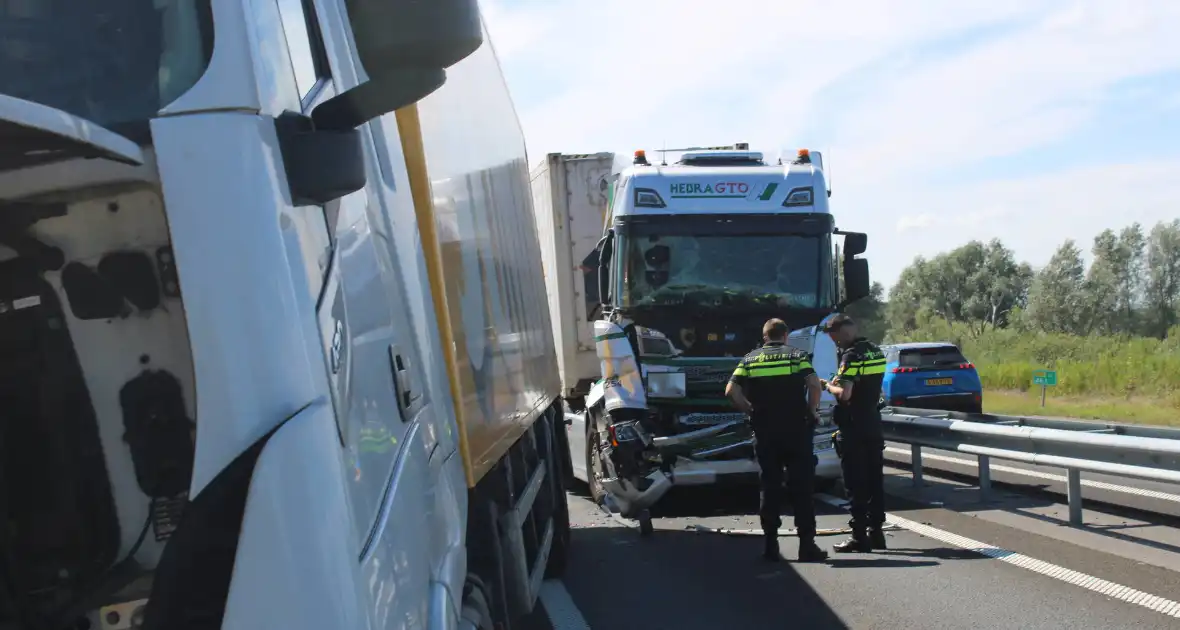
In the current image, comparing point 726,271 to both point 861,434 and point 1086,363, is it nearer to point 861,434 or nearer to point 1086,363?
point 861,434

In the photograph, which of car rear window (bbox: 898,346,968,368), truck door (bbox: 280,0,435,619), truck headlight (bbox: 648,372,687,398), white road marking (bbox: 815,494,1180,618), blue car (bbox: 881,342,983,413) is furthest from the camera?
car rear window (bbox: 898,346,968,368)

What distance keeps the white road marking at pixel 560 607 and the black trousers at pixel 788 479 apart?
1595 mm

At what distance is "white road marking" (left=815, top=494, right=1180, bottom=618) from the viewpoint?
20.1 feet

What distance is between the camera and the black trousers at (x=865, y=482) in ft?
27.1

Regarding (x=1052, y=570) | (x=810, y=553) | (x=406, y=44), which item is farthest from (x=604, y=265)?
(x=406, y=44)

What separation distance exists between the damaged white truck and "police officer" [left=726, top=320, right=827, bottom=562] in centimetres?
174

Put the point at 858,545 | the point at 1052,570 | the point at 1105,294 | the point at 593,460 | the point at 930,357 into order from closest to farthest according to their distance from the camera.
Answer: the point at 1052,570, the point at 858,545, the point at 593,460, the point at 930,357, the point at 1105,294

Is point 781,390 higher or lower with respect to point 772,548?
higher

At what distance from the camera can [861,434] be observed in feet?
27.6

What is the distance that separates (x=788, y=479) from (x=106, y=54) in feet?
22.1

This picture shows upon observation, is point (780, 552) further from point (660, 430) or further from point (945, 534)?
point (660, 430)

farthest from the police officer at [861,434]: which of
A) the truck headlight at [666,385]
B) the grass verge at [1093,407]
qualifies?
the grass verge at [1093,407]

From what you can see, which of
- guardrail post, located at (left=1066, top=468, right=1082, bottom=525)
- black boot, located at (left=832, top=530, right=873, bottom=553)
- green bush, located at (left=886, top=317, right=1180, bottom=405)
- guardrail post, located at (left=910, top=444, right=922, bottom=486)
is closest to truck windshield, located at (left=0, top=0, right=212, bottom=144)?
black boot, located at (left=832, top=530, right=873, bottom=553)

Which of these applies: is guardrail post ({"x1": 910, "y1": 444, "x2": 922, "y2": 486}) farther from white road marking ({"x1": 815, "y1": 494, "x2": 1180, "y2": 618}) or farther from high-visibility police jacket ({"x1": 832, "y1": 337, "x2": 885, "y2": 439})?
high-visibility police jacket ({"x1": 832, "y1": 337, "x2": 885, "y2": 439})
